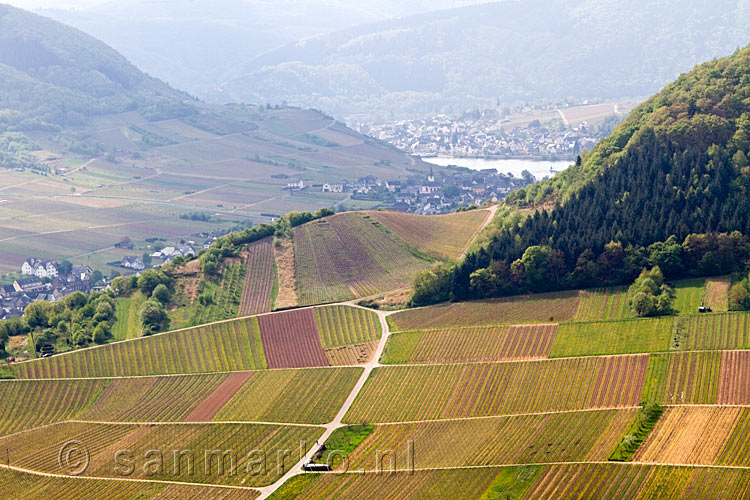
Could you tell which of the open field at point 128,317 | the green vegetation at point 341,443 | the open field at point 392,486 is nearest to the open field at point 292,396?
the green vegetation at point 341,443

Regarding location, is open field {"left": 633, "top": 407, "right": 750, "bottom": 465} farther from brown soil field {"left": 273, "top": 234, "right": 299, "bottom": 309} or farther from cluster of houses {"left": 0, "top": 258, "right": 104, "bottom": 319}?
cluster of houses {"left": 0, "top": 258, "right": 104, "bottom": 319}

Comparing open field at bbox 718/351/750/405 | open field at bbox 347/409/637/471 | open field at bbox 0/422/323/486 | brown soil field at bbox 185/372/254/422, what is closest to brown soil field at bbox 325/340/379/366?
brown soil field at bbox 185/372/254/422

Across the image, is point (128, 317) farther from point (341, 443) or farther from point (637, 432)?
point (637, 432)

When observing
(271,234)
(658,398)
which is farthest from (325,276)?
(658,398)

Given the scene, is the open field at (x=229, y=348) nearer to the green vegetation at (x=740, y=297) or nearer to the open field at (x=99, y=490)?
the open field at (x=99, y=490)

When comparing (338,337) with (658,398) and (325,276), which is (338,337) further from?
(658,398)

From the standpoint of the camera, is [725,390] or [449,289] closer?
[725,390]
